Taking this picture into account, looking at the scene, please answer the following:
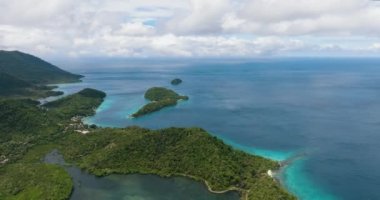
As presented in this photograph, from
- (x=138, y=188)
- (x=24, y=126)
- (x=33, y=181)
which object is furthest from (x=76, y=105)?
(x=138, y=188)

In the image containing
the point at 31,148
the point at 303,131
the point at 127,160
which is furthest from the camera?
the point at 303,131

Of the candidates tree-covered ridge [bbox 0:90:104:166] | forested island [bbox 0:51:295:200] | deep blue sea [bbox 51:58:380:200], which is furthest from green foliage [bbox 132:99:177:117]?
forested island [bbox 0:51:295:200]

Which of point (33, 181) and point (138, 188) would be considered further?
point (33, 181)

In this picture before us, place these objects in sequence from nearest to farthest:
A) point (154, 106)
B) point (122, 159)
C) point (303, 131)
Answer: point (122, 159)
point (303, 131)
point (154, 106)

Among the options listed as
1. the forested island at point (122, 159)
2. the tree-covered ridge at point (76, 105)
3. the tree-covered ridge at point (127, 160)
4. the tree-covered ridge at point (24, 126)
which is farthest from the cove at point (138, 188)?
the tree-covered ridge at point (76, 105)

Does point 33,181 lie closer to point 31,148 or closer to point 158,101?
point 31,148

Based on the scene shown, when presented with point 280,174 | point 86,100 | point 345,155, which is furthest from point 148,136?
point 86,100

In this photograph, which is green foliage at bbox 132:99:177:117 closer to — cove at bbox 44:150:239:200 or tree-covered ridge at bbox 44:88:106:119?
tree-covered ridge at bbox 44:88:106:119
